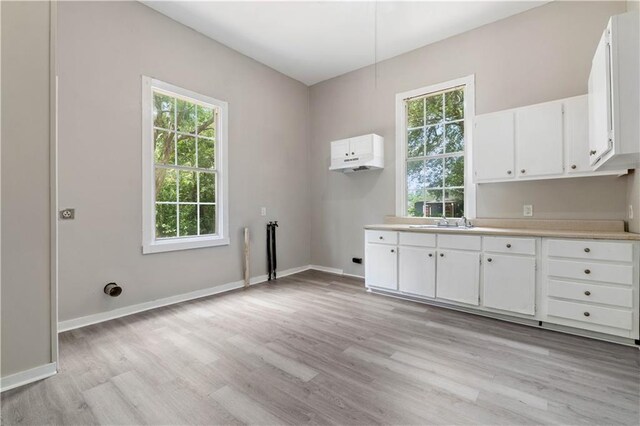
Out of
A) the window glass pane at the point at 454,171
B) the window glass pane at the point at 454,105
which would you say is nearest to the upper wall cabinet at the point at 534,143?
the window glass pane at the point at 454,171

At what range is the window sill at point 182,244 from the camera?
10.7 feet

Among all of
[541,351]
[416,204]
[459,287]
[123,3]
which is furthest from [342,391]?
[123,3]

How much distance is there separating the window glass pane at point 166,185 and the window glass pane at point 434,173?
3.36 metres

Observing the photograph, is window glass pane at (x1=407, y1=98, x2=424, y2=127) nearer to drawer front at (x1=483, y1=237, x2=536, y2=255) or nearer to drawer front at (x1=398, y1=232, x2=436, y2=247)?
drawer front at (x1=398, y1=232, x2=436, y2=247)

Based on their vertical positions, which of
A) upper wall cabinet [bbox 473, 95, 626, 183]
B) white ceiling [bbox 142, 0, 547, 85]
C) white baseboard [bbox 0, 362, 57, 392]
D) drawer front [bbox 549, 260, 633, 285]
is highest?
white ceiling [bbox 142, 0, 547, 85]

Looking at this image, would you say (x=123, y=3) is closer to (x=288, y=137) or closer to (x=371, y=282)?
(x=288, y=137)

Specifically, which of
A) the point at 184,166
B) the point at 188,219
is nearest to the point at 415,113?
the point at 184,166

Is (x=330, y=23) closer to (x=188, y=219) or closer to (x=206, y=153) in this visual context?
(x=206, y=153)

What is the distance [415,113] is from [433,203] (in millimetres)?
1338

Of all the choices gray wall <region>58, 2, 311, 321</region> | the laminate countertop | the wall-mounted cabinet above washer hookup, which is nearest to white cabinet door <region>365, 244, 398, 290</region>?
the laminate countertop

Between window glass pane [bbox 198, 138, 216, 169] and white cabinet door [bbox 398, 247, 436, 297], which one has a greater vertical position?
window glass pane [bbox 198, 138, 216, 169]

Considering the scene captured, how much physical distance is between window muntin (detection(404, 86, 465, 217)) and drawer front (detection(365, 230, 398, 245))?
0.74 m

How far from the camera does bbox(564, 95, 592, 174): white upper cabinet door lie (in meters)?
2.68

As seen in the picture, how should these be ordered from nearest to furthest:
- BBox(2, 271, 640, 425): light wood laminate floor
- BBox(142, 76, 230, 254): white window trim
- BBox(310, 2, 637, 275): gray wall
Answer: BBox(2, 271, 640, 425): light wood laminate floor, BBox(310, 2, 637, 275): gray wall, BBox(142, 76, 230, 254): white window trim
